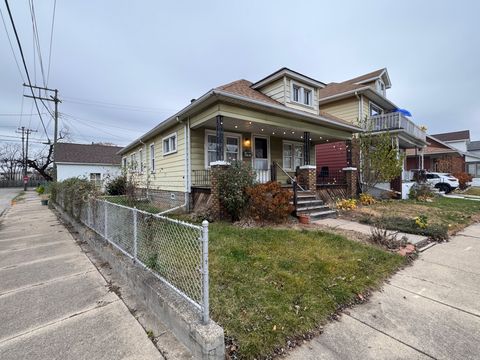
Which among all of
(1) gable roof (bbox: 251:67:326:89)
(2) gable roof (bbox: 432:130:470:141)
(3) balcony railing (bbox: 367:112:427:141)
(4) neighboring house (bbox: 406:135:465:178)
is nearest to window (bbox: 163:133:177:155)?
(1) gable roof (bbox: 251:67:326:89)

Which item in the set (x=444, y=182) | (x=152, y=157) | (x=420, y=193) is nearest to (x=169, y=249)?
(x=152, y=157)

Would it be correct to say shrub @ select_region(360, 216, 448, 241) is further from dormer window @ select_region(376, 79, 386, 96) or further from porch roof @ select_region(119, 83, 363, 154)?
dormer window @ select_region(376, 79, 386, 96)

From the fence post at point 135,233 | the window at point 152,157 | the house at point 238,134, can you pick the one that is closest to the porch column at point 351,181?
the house at point 238,134

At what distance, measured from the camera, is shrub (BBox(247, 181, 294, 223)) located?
22.1ft

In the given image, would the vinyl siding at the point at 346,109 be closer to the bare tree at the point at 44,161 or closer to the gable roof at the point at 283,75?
the gable roof at the point at 283,75

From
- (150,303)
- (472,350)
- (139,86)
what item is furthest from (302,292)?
(139,86)

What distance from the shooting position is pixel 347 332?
2.45m

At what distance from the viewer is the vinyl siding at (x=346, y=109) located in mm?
15180

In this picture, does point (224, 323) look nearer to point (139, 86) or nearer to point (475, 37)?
point (475, 37)

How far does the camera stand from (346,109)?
1566cm

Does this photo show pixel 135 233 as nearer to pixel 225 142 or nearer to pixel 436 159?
pixel 225 142

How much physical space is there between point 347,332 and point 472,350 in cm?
105

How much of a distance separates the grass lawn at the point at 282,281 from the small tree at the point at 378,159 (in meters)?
6.88

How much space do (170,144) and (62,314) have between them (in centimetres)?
836
